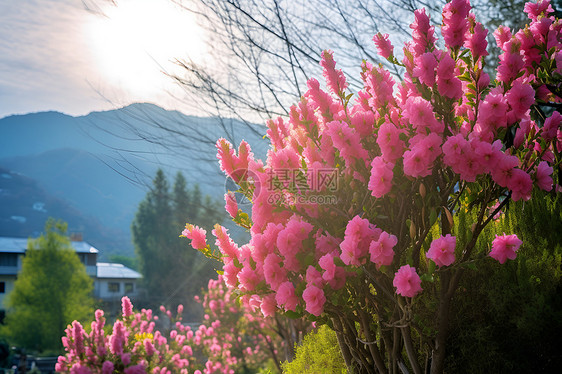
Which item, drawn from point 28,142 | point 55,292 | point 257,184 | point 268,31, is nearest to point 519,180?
point 257,184

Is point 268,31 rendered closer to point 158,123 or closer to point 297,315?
point 158,123

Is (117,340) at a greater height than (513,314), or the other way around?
(513,314)

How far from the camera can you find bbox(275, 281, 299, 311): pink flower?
2.28m

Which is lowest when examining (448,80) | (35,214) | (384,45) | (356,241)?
(356,241)

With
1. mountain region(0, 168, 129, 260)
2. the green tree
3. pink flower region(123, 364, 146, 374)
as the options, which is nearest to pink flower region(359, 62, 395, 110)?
pink flower region(123, 364, 146, 374)

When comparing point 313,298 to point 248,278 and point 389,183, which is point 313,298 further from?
point 389,183

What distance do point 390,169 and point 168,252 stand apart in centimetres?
3909

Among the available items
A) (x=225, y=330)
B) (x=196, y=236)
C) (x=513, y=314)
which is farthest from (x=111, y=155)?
(x=225, y=330)

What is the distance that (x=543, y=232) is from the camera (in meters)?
2.81

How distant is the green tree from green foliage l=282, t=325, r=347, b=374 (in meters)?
31.8

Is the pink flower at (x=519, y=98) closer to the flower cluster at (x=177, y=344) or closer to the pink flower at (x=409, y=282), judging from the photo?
the pink flower at (x=409, y=282)

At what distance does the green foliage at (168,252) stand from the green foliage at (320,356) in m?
25.6

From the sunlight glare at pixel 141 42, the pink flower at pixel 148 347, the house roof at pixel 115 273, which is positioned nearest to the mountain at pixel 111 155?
the sunlight glare at pixel 141 42

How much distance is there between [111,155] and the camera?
10.4 ft
